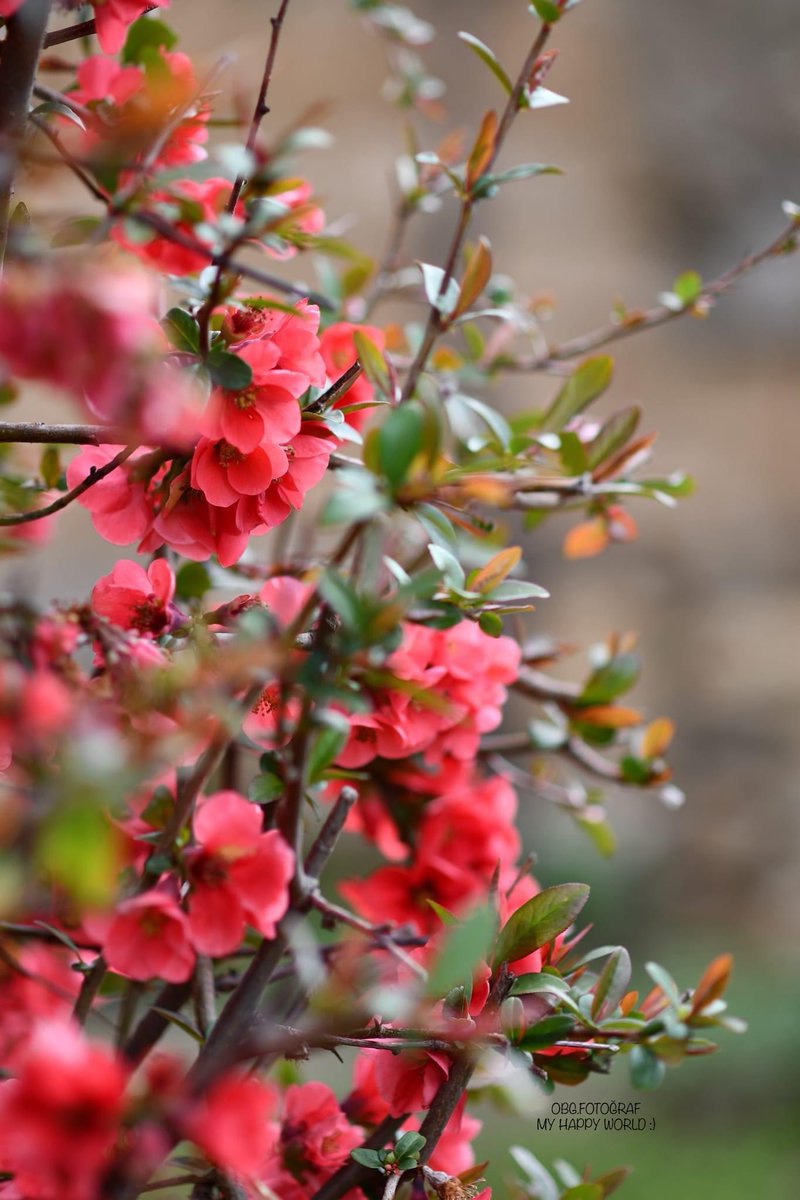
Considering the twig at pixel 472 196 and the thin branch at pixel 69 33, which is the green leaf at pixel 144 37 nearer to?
the thin branch at pixel 69 33

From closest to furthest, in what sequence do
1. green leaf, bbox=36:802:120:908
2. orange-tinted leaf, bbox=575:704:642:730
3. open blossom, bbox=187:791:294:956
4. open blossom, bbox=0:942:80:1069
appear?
green leaf, bbox=36:802:120:908
open blossom, bbox=187:791:294:956
open blossom, bbox=0:942:80:1069
orange-tinted leaf, bbox=575:704:642:730

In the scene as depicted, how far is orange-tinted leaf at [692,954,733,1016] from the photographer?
0.35 m

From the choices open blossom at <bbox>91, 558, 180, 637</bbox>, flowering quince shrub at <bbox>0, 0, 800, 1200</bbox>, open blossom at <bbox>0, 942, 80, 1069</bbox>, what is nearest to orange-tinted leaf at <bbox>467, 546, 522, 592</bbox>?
flowering quince shrub at <bbox>0, 0, 800, 1200</bbox>

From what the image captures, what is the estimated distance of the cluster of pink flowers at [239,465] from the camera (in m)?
0.32

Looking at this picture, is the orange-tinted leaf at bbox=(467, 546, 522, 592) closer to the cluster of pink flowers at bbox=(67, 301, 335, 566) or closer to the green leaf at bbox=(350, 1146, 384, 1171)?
the cluster of pink flowers at bbox=(67, 301, 335, 566)

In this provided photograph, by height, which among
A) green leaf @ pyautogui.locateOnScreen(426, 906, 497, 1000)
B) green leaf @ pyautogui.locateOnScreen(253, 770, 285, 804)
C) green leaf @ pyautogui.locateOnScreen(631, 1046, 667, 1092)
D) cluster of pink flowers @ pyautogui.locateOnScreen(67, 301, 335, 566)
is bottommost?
green leaf @ pyautogui.locateOnScreen(631, 1046, 667, 1092)

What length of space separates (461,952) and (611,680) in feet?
1.11

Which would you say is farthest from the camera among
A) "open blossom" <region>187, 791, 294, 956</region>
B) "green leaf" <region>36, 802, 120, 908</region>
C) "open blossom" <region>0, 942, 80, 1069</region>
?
"open blossom" <region>0, 942, 80, 1069</region>

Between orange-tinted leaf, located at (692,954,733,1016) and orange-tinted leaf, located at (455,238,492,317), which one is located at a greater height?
orange-tinted leaf, located at (455,238,492,317)

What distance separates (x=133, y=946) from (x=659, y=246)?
2.68 metres

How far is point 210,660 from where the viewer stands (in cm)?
26

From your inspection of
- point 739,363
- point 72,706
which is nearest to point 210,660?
point 72,706

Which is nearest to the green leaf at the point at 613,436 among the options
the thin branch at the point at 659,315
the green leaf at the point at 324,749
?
the thin branch at the point at 659,315

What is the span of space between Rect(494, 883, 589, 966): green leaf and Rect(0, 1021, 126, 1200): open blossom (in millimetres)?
161
